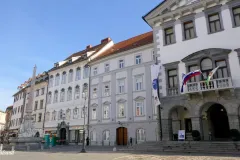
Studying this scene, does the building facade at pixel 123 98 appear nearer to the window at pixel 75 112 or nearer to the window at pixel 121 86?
the window at pixel 121 86

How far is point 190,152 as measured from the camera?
16.7 m

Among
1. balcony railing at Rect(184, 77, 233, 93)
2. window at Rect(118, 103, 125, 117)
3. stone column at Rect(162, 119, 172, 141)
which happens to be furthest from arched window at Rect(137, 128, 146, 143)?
balcony railing at Rect(184, 77, 233, 93)

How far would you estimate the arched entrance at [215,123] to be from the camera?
20.3m

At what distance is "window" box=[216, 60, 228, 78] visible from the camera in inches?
758

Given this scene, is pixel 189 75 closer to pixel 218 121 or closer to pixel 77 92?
pixel 218 121

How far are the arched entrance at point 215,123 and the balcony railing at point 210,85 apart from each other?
7.88ft

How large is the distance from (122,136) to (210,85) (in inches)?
626

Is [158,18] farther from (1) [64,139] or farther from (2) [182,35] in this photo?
(1) [64,139]

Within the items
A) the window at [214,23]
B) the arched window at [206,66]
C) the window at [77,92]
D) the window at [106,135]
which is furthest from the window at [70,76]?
the window at [214,23]

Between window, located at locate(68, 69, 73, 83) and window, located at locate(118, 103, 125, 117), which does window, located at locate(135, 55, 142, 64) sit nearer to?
window, located at locate(118, 103, 125, 117)

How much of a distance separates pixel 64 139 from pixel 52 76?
13.9 metres

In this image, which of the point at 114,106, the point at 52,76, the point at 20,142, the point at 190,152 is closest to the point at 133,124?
the point at 114,106

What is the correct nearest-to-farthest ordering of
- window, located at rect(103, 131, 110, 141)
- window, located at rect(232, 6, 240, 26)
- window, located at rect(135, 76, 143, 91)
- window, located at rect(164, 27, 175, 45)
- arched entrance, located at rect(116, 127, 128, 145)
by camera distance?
window, located at rect(232, 6, 240, 26) → window, located at rect(164, 27, 175, 45) → window, located at rect(135, 76, 143, 91) → arched entrance, located at rect(116, 127, 128, 145) → window, located at rect(103, 131, 110, 141)

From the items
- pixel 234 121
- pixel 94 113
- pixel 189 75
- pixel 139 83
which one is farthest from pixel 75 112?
pixel 234 121
